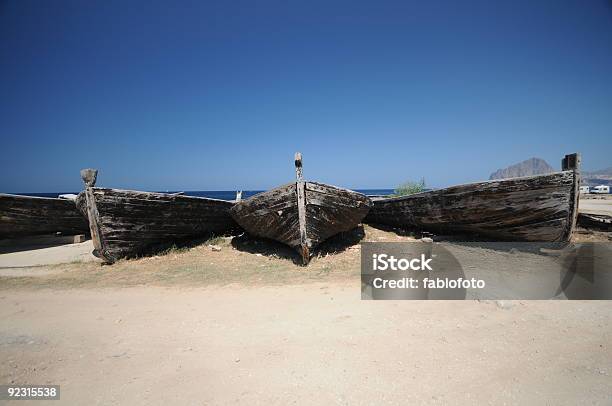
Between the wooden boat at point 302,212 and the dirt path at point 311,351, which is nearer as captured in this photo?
the dirt path at point 311,351

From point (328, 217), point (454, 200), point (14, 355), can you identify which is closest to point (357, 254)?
point (328, 217)

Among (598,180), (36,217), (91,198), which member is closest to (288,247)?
(91,198)

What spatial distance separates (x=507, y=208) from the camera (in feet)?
19.8

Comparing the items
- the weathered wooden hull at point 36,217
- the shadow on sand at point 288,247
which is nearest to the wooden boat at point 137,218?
the shadow on sand at point 288,247

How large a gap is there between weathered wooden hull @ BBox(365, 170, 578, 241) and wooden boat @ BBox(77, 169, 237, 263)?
5865 millimetres

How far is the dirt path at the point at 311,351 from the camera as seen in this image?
2.43 meters

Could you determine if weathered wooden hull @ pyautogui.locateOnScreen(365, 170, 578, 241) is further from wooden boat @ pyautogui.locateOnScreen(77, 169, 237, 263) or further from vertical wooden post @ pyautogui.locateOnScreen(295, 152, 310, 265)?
wooden boat @ pyautogui.locateOnScreen(77, 169, 237, 263)

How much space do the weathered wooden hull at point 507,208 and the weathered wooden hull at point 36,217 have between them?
9776 millimetres

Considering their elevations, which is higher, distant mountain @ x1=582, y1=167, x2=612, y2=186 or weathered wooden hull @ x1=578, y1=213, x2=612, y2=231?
distant mountain @ x1=582, y1=167, x2=612, y2=186

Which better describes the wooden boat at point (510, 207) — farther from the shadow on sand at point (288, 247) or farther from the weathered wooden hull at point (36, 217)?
the weathered wooden hull at point (36, 217)

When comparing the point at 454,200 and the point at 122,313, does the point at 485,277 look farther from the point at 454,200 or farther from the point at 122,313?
the point at 122,313

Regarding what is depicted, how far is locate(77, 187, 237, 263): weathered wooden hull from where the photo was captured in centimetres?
652

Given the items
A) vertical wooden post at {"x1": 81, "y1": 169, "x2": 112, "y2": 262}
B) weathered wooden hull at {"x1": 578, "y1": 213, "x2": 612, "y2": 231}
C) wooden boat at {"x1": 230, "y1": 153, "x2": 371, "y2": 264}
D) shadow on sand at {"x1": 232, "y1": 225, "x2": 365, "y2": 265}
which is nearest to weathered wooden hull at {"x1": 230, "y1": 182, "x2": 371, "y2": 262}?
wooden boat at {"x1": 230, "y1": 153, "x2": 371, "y2": 264}

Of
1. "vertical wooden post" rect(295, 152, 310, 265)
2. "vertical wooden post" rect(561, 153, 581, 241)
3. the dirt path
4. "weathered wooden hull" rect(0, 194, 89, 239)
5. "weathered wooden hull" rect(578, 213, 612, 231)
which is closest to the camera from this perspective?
the dirt path
